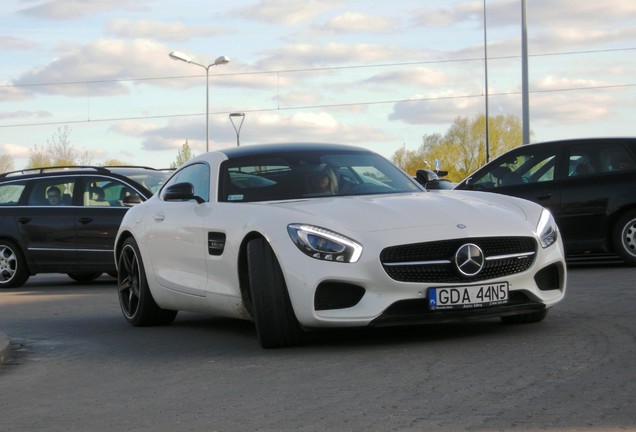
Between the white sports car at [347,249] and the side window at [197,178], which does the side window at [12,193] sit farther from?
the white sports car at [347,249]

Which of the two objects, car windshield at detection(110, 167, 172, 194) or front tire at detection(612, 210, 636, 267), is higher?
car windshield at detection(110, 167, 172, 194)

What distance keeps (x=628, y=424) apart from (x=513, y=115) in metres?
83.8

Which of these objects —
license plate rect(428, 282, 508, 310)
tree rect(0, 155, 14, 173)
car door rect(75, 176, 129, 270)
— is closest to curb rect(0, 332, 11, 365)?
license plate rect(428, 282, 508, 310)

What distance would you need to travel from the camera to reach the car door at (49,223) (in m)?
16.2

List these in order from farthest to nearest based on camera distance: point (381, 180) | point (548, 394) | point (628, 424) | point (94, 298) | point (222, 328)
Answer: point (94, 298) → point (222, 328) → point (381, 180) → point (548, 394) → point (628, 424)

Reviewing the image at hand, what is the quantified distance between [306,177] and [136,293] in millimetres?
2235

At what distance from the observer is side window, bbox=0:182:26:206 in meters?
17.0

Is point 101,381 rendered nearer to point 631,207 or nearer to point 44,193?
point 631,207

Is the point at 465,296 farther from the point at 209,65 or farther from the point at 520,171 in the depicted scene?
the point at 209,65

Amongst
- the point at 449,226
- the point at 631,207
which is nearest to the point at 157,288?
the point at 449,226

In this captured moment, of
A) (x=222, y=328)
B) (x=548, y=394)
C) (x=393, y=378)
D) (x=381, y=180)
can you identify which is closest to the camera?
(x=548, y=394)

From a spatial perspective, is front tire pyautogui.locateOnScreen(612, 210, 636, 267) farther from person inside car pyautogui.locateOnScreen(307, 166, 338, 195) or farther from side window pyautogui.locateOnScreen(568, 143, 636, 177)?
person inside car pyautogui.locateOnScreen(307, 166, 338, 195)

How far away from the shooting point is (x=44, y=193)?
16766mm

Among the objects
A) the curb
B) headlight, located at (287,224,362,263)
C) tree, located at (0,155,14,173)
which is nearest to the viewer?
headlight, located at (287,224,362,263)
